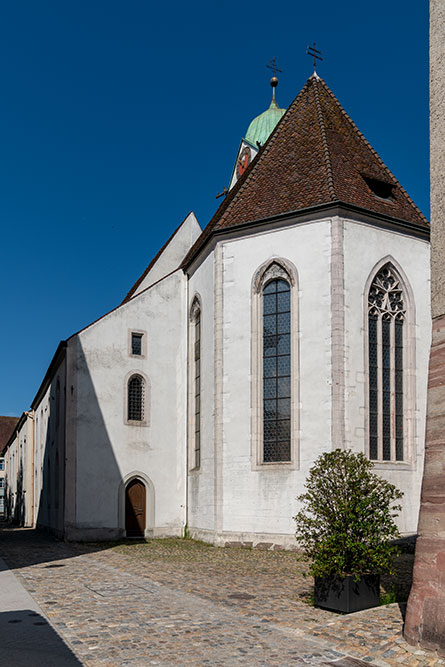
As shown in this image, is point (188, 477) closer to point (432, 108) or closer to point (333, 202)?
point (333, 202)

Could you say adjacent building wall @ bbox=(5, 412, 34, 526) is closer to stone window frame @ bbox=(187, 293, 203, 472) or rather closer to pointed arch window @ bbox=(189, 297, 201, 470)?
stone window frame @ bbox=(187, 293, 203, 472)

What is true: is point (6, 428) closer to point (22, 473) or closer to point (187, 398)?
point (22, 473)

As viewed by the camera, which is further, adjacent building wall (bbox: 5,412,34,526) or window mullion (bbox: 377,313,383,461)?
adjacent building wall (bbox: 5,412,34,526)

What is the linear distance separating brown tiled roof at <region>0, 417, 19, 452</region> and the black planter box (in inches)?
2789

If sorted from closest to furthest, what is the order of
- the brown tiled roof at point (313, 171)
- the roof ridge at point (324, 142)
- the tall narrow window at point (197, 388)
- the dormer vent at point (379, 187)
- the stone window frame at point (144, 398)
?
1. the roof ridge at point (324, 142)
2. the brown tiled roof at point (313, 171)
3. the dormer vent at point (379, 187)
4. the tall narrow window at point (197, 388)
5. the stone window frame at point (144, 398)

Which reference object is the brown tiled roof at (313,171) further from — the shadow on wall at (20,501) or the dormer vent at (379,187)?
the shadow on wall at (20,501)

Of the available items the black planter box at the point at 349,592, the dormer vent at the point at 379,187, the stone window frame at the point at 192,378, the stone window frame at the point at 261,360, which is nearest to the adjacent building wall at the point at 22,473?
the stone window frame at the point at 192,378

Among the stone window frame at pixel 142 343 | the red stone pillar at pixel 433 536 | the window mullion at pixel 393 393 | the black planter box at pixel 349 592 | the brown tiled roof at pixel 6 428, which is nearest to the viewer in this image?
the red stone pillar at pixel 433 536

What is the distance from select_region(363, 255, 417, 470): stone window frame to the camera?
18.8m

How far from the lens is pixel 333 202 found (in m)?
18.9

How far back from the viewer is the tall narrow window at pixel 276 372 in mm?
19203

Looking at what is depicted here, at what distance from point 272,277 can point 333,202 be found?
2803mm

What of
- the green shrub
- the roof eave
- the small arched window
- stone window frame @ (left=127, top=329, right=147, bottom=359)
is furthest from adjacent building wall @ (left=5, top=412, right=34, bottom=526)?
the green shrub

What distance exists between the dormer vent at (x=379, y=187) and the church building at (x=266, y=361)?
1.8 inches
